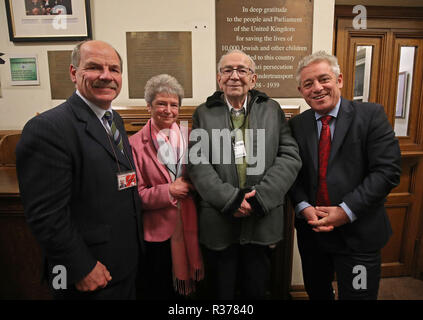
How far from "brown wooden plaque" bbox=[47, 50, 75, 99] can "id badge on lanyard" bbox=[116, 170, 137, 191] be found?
1207 millimetres

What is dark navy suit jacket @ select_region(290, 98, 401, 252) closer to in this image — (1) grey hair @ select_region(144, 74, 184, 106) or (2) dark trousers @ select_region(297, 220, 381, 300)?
(2) dark trousers @ select_region(297, 220, 381, 300)

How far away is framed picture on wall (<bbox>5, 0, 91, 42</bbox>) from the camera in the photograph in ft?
5.75

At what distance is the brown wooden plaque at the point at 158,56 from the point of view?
1.78 metres

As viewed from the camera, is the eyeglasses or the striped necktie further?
the eyeglasses

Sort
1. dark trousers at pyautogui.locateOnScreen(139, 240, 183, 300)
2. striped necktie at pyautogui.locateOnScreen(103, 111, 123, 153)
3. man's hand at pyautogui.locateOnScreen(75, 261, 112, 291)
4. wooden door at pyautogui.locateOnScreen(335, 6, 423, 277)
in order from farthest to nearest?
wooden door at pyautogui.locateOnScreen(335, 6, 423, 277), dark trousers at pyautogui.locateOnScreen(139, 240, 183, 300), striped necktie at pyautogui.locateOnScreen(103, 111, 123, 153), man's hand at pyautogui.locateOnScreen(75, 261, 112, 291)

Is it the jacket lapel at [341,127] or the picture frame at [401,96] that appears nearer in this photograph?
the jacket lapel at [341,127]

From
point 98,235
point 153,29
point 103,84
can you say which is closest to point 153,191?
point 98,235

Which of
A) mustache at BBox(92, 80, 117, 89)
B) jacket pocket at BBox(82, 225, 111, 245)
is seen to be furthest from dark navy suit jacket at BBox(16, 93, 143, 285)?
mustache at BBox(92, 80, 117, 89)

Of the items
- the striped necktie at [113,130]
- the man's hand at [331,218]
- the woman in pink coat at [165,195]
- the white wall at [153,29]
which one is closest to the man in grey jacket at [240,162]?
the woman in pink coat at [165,195]

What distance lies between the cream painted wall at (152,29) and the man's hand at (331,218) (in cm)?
96

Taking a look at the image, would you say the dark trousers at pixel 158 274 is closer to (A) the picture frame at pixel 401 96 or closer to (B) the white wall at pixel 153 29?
(B) the white wall at pixel 153 29

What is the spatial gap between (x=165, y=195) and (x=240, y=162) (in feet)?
1.42

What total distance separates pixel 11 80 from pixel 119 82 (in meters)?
1.43

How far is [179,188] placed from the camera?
1.24 m
